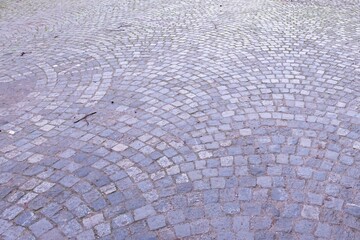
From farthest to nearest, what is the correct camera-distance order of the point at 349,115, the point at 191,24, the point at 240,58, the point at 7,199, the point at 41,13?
the point at 41,13 → the point at 191,24 → the point at 240,58 → the point at 349,115 → the point at 7,199

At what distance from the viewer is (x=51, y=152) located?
4.22m

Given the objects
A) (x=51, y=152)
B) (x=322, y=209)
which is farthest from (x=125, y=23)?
(x=322, y=209)

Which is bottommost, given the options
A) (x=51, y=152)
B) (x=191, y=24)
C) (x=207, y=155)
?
(x=191, y=24)

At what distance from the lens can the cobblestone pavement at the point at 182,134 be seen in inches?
130

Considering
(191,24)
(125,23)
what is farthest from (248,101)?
(125,23)

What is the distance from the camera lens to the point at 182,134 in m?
4.46

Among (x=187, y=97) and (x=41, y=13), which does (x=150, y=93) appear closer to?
(x=187, y=97)

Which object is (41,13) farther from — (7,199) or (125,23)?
(7,199)

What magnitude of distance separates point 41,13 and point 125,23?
2.79 m

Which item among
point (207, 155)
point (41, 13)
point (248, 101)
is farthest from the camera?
point (41, 13)

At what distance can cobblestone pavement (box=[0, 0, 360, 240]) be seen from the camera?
10.8ft

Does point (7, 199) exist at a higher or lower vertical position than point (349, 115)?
higher

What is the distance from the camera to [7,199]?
356 cm

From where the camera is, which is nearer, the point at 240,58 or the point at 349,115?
the point at 349,115
